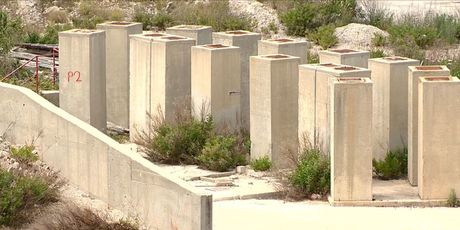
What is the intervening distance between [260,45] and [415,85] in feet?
14.1

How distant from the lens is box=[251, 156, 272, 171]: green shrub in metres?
23.7

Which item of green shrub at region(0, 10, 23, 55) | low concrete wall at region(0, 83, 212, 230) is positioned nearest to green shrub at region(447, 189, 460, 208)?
low concrete wall at region(0, 83, 212, 230)

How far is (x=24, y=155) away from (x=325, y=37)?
16900 millimetres

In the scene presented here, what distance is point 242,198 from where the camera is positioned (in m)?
22.0

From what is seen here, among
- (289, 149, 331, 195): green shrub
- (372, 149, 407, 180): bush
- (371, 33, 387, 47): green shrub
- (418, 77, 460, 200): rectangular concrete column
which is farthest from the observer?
(371, 33, 387, 47): green shrub

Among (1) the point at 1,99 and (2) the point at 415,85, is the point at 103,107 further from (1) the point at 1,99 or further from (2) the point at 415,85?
(2) the point at 415,85

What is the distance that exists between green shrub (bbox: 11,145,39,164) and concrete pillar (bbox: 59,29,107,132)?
3512 millimetres

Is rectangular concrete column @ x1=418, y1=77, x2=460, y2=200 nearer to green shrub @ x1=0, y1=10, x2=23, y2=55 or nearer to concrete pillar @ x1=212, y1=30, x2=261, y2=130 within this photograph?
concrete pillar @ x1=212, y1=30, x2=261, y2=130

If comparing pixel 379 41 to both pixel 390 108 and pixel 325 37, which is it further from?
pixel 390 108

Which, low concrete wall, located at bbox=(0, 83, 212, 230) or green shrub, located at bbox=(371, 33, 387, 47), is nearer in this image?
low concrete wall, located at bbox=(0, 83, 212, 230)

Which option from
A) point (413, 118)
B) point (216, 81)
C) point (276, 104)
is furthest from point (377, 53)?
point (413, 118)

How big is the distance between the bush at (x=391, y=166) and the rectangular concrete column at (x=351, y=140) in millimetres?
1780

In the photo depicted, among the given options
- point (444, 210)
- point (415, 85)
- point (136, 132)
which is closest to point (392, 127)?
point (415, 85)

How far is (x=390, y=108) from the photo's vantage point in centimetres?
2348
